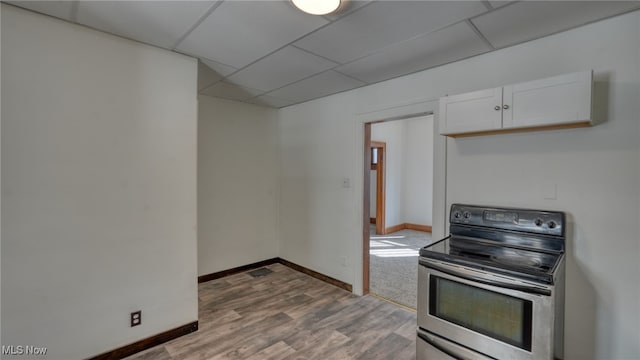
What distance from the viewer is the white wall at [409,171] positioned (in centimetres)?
648

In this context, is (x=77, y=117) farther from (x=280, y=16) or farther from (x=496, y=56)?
(x=496, y=56)

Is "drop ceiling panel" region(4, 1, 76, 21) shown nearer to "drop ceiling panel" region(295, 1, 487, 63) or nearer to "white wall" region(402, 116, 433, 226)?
"drop ceiling panel" region(295, 1, 487, 63)

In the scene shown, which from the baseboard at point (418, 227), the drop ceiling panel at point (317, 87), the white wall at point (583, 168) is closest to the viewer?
the white wall at point (583, 168)

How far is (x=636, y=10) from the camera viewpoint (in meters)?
1.65

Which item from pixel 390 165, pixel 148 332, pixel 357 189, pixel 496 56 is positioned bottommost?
pixel 148 332

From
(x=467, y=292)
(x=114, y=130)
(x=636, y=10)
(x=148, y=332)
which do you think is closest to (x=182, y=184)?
(x=114, y=130)

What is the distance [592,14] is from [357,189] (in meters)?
2.24

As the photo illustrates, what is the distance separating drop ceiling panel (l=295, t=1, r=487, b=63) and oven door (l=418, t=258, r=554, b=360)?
151 centimetres

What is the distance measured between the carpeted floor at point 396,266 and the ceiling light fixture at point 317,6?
110 inches

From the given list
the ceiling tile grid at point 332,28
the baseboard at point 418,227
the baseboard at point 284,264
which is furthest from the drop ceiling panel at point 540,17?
the baseboard at point 418,227

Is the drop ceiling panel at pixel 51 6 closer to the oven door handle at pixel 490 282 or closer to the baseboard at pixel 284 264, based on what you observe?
the oven door handle at pixel 490 282

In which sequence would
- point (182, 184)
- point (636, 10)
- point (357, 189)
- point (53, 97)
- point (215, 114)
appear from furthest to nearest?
point (215, 114)
point (357, 189)
point (182, 184)
point (53, 97)
point (636, 10)

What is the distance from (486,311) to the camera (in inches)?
64.2

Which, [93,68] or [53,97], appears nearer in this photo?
[53,97]
